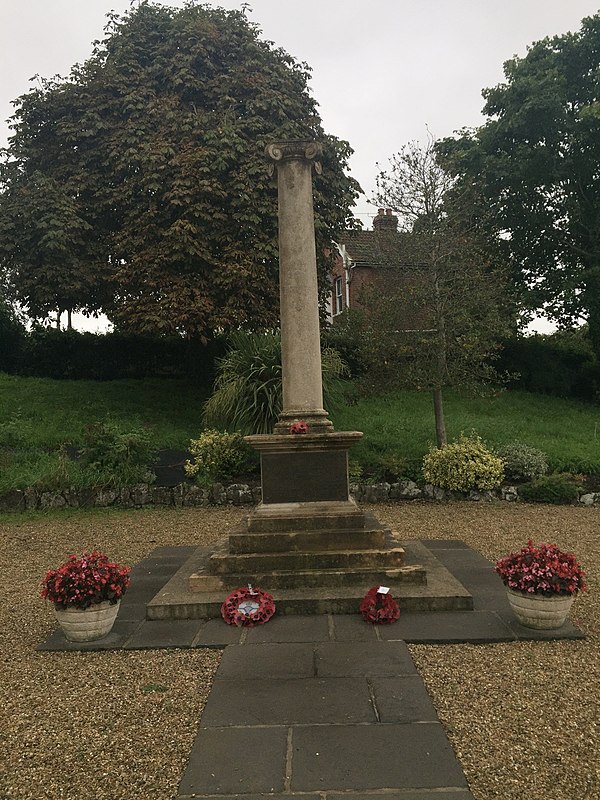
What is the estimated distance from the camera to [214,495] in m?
11.6

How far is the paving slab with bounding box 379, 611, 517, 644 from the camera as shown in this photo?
470cm

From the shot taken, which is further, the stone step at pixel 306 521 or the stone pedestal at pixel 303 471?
the stone pedestal at pixel 303 471

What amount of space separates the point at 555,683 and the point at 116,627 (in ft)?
11.5

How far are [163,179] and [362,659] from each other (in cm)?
1322

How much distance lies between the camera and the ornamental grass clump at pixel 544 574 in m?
4.71

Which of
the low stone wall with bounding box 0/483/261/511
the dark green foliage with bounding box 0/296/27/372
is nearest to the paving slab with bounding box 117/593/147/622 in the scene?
the low stone wall with bounding box 0/483/261/511

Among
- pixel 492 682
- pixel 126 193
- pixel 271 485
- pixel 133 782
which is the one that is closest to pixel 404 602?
pixel 492 682

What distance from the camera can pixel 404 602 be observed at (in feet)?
17.6

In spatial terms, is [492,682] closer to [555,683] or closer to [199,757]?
[555,683]

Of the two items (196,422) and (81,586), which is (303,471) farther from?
(196,422)

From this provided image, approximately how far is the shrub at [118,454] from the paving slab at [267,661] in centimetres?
763

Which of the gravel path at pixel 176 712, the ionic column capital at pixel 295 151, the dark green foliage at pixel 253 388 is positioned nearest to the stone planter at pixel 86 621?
the gravel path at pixel 176 712

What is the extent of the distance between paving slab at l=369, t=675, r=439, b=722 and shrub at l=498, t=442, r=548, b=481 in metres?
8.80

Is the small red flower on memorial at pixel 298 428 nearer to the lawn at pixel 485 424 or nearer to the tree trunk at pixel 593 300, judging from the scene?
the lawn at pixel 485 424
